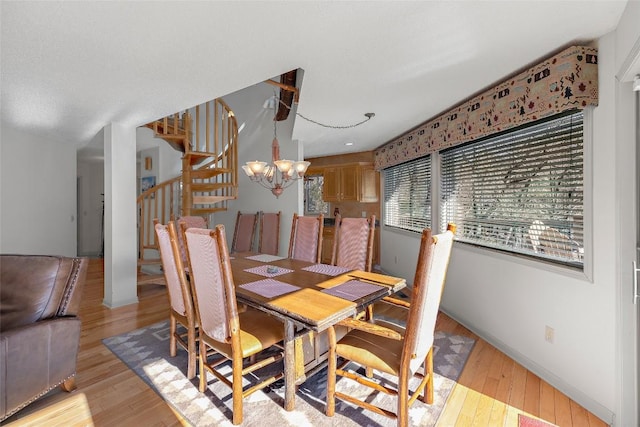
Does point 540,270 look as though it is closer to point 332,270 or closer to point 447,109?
point 332,270

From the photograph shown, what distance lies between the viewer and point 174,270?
6.53 ft

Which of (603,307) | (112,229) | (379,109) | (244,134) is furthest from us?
(244,134)

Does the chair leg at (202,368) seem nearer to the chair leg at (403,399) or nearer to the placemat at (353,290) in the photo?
the placemat at (353,290)

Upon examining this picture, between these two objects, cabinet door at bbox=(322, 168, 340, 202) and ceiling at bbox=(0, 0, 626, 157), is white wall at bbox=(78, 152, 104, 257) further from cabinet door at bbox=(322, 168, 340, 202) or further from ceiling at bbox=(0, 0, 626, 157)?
cabinet door at bbox=(322, 168, 340, 202)

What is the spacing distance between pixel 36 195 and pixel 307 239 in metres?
4.42

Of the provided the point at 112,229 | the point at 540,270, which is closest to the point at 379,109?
→ the point at 540,270

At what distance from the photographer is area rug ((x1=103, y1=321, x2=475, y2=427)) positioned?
1660 mm

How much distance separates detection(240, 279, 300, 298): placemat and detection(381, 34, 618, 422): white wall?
1.74 meters

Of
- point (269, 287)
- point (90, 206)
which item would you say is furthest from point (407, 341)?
point (90, 206)

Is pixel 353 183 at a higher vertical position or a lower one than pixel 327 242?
higher

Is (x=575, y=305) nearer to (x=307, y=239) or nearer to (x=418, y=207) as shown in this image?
(x=307, y=239)

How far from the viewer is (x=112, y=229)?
3.54m

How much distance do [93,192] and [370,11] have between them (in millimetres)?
7983

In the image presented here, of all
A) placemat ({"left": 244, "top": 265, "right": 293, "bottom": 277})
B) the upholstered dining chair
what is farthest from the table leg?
the upholstered dining chair
